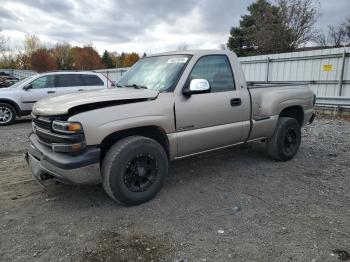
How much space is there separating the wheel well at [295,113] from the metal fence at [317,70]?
5.15 metres

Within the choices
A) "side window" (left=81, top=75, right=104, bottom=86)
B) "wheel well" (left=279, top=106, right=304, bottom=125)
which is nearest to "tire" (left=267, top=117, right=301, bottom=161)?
"wheel well" (left=279, top=106, right=304, bottom=125)

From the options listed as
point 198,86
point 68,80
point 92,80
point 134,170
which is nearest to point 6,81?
point 68,80

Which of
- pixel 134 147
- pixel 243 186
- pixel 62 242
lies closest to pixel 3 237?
pixel 62 242

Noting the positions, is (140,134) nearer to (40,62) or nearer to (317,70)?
(317,70)

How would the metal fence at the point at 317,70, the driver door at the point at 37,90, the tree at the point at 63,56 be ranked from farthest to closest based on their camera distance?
1. the tree at the point at 63,56
2. the metal fence at the point at 317,70
3. the driver door at the point at 37,90

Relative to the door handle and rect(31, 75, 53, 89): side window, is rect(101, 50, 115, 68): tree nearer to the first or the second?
rect(31, 75, 53, 89): side window

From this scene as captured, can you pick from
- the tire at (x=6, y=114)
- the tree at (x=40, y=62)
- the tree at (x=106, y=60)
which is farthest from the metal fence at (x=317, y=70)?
the tree at (x=106, y=60)

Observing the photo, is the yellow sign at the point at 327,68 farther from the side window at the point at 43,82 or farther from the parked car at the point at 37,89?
the side window at the point at 43,82

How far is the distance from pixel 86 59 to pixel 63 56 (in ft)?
17.6

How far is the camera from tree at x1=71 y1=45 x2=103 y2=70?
74.5 m

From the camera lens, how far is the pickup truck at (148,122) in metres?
3.47

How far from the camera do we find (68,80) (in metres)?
11.1

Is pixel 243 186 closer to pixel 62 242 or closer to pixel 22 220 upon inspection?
pixel 62 242

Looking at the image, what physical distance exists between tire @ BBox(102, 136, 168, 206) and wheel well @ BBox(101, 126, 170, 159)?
12 centimetres
